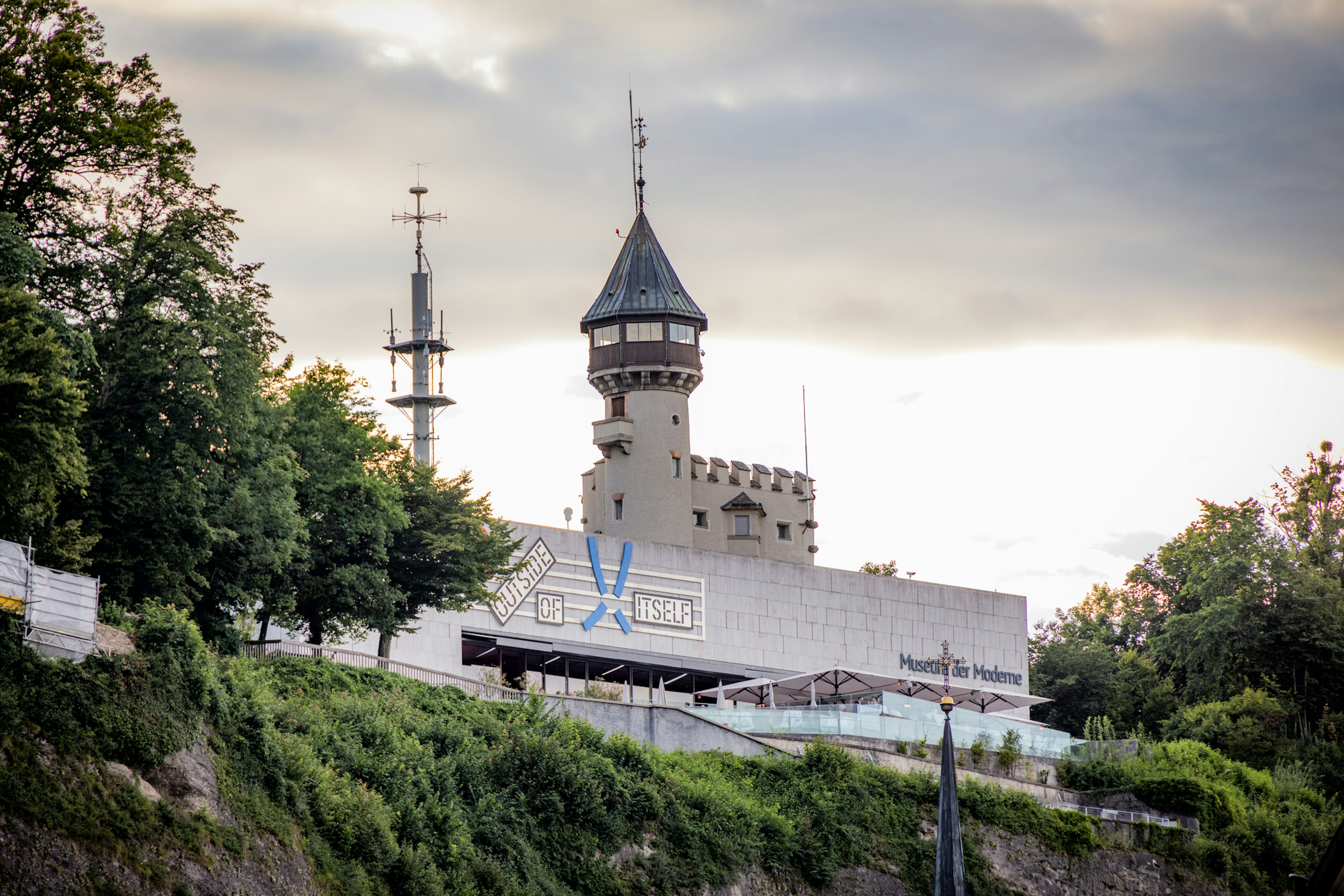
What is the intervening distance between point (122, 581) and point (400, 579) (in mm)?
15765

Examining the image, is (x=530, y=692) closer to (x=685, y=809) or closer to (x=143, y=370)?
(x=685, y=809)

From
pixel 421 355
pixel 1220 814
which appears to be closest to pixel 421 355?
pixel 421 355

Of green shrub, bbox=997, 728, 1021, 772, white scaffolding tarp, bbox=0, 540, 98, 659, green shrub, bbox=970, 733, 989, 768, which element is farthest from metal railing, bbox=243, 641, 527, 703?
green shrub, bbox=997, 728, 1021, 772

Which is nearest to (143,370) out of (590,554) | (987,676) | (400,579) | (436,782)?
(436,782)

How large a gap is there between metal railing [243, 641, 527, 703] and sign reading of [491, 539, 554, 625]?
536 inches

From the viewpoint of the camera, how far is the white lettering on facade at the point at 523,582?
66.8 m

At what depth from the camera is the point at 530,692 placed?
48.3 meters

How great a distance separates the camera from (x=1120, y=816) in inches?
2143

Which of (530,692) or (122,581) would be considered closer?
(122,581)

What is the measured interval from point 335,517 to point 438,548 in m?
4.38

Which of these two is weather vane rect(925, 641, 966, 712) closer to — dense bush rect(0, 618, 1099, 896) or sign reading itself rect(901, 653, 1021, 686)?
sign reading itself rect(901, 653, 1021, 686)

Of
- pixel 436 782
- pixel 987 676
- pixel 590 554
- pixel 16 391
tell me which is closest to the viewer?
pixel 16 391

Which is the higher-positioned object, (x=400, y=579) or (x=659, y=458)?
(x=659, y=458)

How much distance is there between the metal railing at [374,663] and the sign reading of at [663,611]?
63.2 ft
